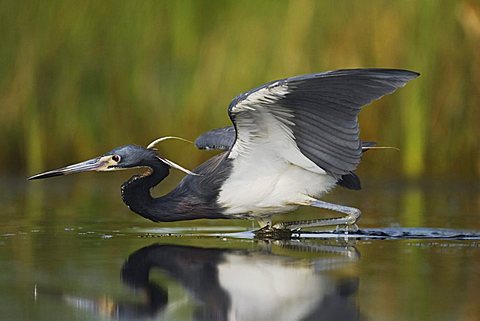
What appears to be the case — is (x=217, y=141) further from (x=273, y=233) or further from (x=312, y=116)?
(x=312, y=116)

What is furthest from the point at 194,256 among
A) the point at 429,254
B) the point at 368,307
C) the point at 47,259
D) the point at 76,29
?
the point at 76,29

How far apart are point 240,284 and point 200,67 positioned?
23.4ft

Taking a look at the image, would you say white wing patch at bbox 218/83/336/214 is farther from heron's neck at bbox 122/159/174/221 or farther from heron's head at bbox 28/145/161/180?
heron's head at bbox 28/145/161/180

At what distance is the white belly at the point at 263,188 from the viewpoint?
8031 mm

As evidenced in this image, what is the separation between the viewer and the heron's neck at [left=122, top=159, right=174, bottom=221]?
828 cm

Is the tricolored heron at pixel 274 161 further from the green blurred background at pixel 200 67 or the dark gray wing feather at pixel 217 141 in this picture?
the green blurred background at pixel 200 67

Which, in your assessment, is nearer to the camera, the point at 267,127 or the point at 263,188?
the point at 267,127

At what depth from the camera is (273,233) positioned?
27.1 feet

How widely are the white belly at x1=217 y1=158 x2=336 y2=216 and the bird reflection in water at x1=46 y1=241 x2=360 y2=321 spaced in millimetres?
520

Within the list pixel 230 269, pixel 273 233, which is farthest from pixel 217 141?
pixel 230 269

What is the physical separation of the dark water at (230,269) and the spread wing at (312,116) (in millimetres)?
529

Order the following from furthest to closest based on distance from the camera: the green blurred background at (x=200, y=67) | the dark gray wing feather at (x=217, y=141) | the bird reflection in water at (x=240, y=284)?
1. the green blurred background at (x=200, y=67)
2. the dark gray wing feather at (x=217, y=141)
3. the bird reflection in water at (x=240, y=284)

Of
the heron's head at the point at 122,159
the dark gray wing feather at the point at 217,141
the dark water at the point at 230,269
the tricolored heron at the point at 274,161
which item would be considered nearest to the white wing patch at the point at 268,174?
the tricolored heron at the point at 274,161

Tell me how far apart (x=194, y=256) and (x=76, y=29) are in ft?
21.1
